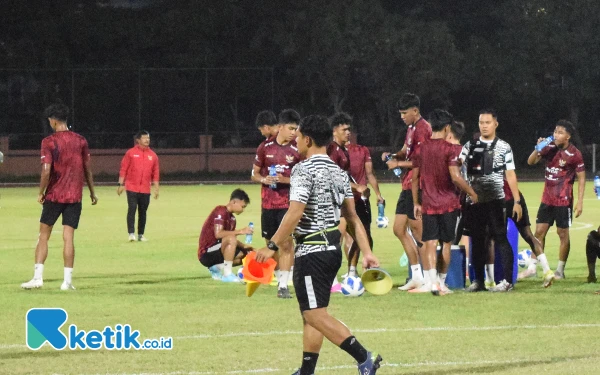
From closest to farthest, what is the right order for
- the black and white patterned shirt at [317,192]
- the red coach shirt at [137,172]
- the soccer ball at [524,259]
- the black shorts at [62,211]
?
the black and white patterned shirt at [317,192] < the black shorts at [62,211] < the soccer ball at [524,259] < the red coach shirt at [137,172]

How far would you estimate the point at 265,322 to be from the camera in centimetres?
1168

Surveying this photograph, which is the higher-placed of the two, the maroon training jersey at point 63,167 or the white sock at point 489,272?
the maroon training jersey at point 63,167

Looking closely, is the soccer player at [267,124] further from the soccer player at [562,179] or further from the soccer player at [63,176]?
the soccer player at [562,179]

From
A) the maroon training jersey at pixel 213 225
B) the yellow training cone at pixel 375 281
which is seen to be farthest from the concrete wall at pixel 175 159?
the yellow training cone at pixel 375 281

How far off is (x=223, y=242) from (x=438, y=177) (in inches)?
127

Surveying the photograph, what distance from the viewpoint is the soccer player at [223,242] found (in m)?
15.4

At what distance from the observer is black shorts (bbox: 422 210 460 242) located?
13.5 meters

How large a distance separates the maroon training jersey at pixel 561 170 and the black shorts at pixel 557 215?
6 cm

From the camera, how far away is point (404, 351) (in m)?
10.0

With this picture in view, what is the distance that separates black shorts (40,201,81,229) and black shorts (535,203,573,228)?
5.80m

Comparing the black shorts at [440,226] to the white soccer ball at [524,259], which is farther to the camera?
the white soccer ball at [524,259]

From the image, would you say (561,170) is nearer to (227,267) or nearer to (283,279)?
(283,279)

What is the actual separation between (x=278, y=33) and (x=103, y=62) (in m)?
8.54

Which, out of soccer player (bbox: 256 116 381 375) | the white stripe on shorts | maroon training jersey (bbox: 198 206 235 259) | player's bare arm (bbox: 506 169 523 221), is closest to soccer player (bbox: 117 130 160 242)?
maroon training jersey (bbox: 198 206 235 259)
